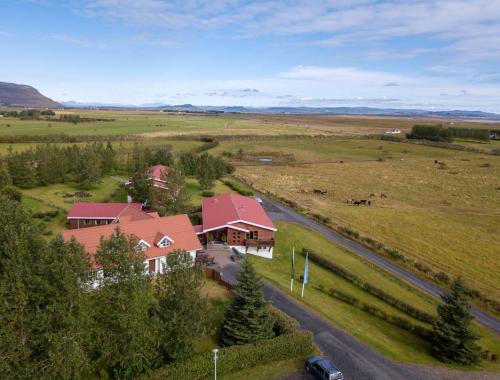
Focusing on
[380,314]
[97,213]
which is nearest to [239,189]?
[97,213]

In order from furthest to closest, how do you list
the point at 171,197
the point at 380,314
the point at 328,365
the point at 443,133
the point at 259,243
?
1. the point at 443,133
2. the point at 171,197
3. the point at 259,243
4. the point at 380,314
5. the point at 328,365

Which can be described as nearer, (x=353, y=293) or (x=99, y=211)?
(x=353, y=293)

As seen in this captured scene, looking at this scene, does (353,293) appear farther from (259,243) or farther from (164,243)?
(164,243)

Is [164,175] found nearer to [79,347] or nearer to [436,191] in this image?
[79,347]

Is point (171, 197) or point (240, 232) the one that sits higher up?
point (171, 197)

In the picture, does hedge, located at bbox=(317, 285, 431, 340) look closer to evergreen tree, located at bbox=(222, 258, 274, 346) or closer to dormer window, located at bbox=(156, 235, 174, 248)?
evergreen tree, located at bbox=(222, 258, 274, 346)

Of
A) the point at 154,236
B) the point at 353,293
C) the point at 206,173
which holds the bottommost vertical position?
the point at 353,293
